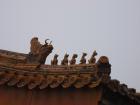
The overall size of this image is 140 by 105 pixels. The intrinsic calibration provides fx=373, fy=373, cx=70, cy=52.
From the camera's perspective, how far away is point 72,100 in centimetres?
571

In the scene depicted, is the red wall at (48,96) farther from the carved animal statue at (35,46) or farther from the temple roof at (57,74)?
the carved animal statue at (35,46)

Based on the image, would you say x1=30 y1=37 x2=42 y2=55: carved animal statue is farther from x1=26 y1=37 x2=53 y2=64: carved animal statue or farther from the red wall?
the red wall

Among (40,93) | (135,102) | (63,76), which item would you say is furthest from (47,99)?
(135,102)

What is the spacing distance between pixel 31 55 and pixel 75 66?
1214mm

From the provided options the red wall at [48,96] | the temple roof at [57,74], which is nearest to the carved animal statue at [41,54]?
the temple roof at [57,74]

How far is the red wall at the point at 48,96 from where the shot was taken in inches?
216

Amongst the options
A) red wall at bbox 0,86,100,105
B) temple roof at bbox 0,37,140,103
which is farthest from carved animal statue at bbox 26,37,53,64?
red wall at bbox 0,86,100,105

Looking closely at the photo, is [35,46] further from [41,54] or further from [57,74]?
[57,74]

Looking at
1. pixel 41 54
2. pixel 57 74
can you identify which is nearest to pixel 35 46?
pixel 41 54

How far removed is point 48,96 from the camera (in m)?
5.94

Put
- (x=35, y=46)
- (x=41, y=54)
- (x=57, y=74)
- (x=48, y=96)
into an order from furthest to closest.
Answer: (x=35, y=46)
(x=41, y=54)
(x=48, y=96)
(x=57, y=74)

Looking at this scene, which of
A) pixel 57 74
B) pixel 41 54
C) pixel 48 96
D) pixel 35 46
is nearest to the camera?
pixel 57 74

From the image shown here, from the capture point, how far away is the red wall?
548cm

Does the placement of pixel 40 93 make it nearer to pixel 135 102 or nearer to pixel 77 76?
pixel 77 76
